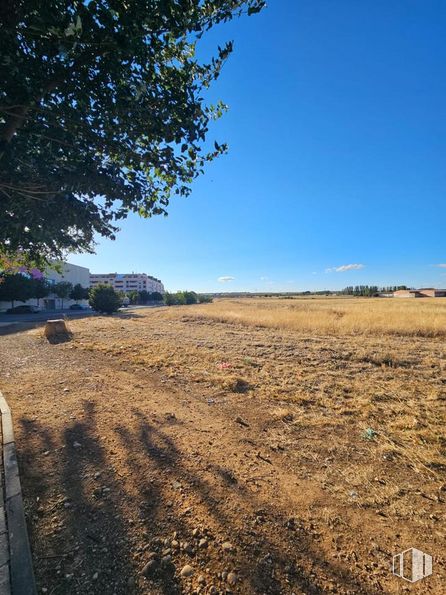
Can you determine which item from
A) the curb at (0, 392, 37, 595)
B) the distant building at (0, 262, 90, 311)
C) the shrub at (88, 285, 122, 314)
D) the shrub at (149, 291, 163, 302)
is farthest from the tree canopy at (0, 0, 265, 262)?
the shrub at (149, 291, 163, 302)

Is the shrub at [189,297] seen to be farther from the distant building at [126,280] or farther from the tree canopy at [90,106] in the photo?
the tree canopy at [90,106]

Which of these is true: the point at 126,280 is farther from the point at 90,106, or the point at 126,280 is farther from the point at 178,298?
the point at 90,106

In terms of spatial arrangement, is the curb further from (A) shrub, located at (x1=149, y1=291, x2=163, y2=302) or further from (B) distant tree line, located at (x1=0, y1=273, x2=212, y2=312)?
(A) shrub, located at (x1=149, y1=291, x2=163, y2=302)

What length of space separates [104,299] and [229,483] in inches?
1393

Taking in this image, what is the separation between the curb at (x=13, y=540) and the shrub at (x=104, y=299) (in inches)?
1341

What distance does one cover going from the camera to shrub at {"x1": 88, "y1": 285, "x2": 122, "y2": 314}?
35.1 m

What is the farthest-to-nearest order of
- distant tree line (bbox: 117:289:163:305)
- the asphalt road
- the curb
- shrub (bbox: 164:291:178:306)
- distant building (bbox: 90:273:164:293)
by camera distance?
distant building (bbox: 90:273:164:293) → distant tree line (bbox: 117:289:163:305) → shrub (bbox: 164:291:178:306) → the asphalt road → the curb

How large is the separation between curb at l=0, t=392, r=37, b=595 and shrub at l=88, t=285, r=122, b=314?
Answer: 112 ft

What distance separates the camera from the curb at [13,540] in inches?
A: 73.7

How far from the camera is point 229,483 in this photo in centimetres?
303

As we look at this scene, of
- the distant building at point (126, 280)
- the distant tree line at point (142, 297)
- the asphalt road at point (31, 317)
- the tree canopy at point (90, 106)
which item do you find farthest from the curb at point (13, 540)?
Result: the distant building at point (126, 280)

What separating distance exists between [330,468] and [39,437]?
3.97m

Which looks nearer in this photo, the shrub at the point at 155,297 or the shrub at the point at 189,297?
the shrub at the point at 189,297

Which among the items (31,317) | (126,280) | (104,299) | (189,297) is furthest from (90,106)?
(126,280)
